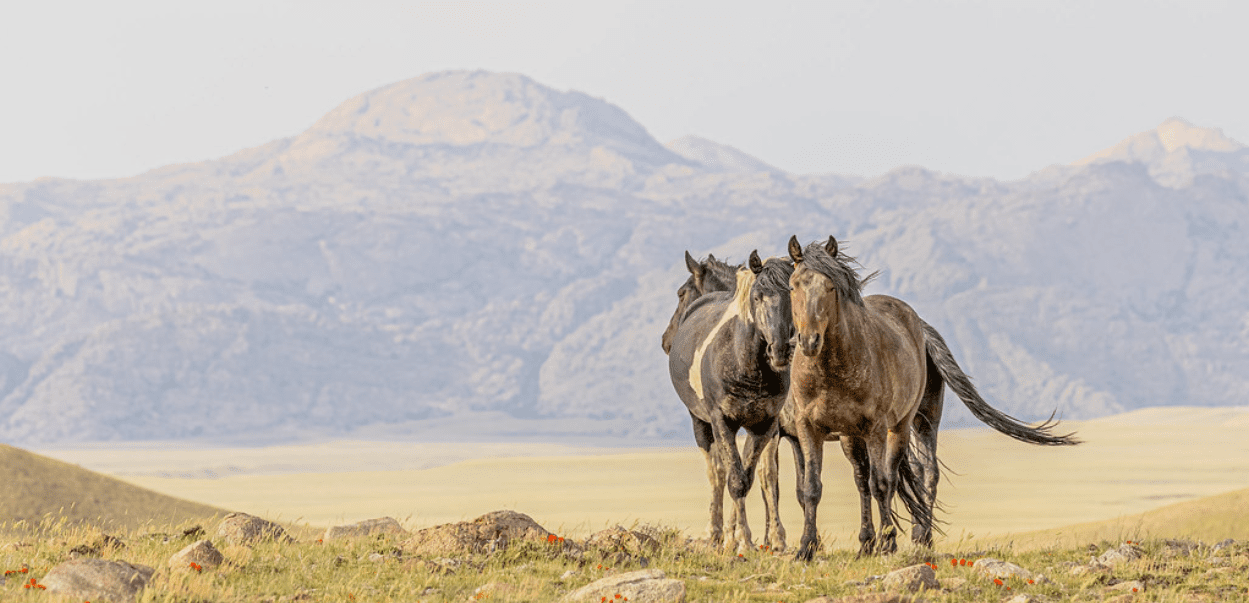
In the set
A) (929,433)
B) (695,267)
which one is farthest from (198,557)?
(929,433)

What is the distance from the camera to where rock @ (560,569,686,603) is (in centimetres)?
1012

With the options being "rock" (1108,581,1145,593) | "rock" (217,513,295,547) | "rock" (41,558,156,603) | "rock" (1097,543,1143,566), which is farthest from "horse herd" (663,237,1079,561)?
"rock" (41,558,156,603)

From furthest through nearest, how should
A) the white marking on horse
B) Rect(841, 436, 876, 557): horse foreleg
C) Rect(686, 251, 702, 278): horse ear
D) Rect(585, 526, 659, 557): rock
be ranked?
Rect(686, 251, 702, 278): horse ear → Rect(585, 526, 659, 557): rock → the white marking on horse → Rect(841, 436, 876, 557): horse foreleg

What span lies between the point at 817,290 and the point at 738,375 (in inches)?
65.1

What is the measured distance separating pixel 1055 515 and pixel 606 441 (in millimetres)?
Result: 130255

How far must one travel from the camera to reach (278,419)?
199m

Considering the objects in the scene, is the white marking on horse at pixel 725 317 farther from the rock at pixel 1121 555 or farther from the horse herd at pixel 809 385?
the rock at pixel 1121 555

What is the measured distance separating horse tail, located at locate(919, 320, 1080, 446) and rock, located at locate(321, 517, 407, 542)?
6202 mm

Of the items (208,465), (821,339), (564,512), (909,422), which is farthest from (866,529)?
(208,465)

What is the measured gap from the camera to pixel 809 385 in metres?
11.8

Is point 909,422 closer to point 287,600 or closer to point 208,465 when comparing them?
point 287,600

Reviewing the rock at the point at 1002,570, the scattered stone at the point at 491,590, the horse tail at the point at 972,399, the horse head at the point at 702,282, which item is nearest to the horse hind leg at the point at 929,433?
the horse tail at the point at 972,399

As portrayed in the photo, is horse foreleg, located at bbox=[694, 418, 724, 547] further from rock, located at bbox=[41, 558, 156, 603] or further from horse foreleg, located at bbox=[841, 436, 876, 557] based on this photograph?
rock, located at bbox=[41, 558, 156, 603]

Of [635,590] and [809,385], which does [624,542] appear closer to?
[809,385]
